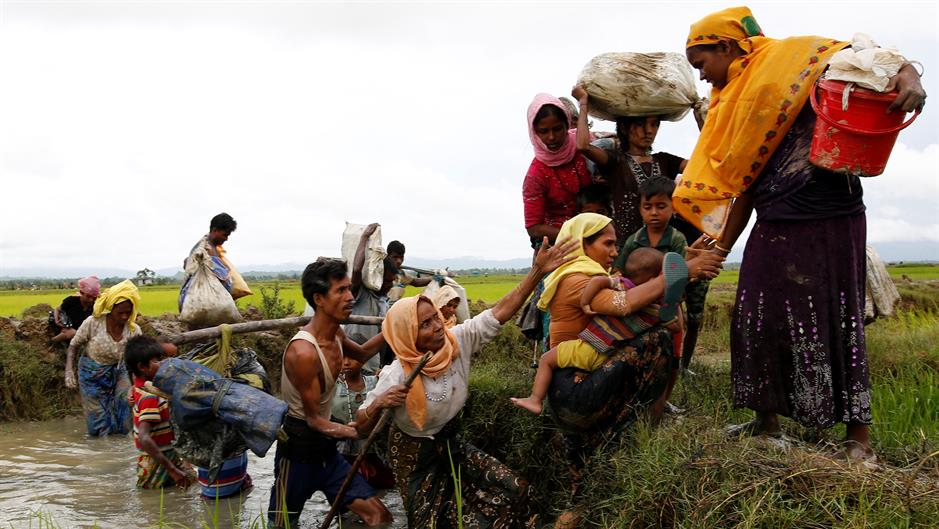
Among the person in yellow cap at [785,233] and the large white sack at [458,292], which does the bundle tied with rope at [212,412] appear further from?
the person in yellow cap at [785,233]

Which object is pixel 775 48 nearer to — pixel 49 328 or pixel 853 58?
pixel 853 58

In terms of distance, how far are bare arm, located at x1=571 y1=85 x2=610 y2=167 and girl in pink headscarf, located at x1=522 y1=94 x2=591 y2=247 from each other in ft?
0.42

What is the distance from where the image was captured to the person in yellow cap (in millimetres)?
3318

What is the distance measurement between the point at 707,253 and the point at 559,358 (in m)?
0.92

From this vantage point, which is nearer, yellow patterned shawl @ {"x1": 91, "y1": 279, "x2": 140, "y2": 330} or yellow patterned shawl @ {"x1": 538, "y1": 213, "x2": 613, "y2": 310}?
yellow patterned shawl @ {"x1": 538, "y1": 213, "x2": 613, "y2": 310}

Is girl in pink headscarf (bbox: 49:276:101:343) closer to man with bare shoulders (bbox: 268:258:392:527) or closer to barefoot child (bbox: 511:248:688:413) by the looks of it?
man with bare shoulders (bbox: 268:258:392:527)

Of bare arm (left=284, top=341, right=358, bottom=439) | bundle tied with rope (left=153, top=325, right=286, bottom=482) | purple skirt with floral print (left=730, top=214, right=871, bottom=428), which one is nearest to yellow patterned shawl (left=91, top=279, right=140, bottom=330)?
bundle tied with rope (left=153, top=325, right=286, bottom=482)

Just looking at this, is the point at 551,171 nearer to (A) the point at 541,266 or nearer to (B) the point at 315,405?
(A) the point at 541,266

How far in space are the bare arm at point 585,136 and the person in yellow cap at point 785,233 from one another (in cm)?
109

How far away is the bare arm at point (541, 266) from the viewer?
3.95m

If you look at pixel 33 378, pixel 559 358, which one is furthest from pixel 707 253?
pixel 33 378

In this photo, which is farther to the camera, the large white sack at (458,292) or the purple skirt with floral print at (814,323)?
the large white sack at (458,292)

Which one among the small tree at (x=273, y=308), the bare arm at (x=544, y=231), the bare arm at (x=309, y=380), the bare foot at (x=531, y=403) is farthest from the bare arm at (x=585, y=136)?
the small tree at (x=273, y=308)

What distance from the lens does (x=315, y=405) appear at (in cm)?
436
